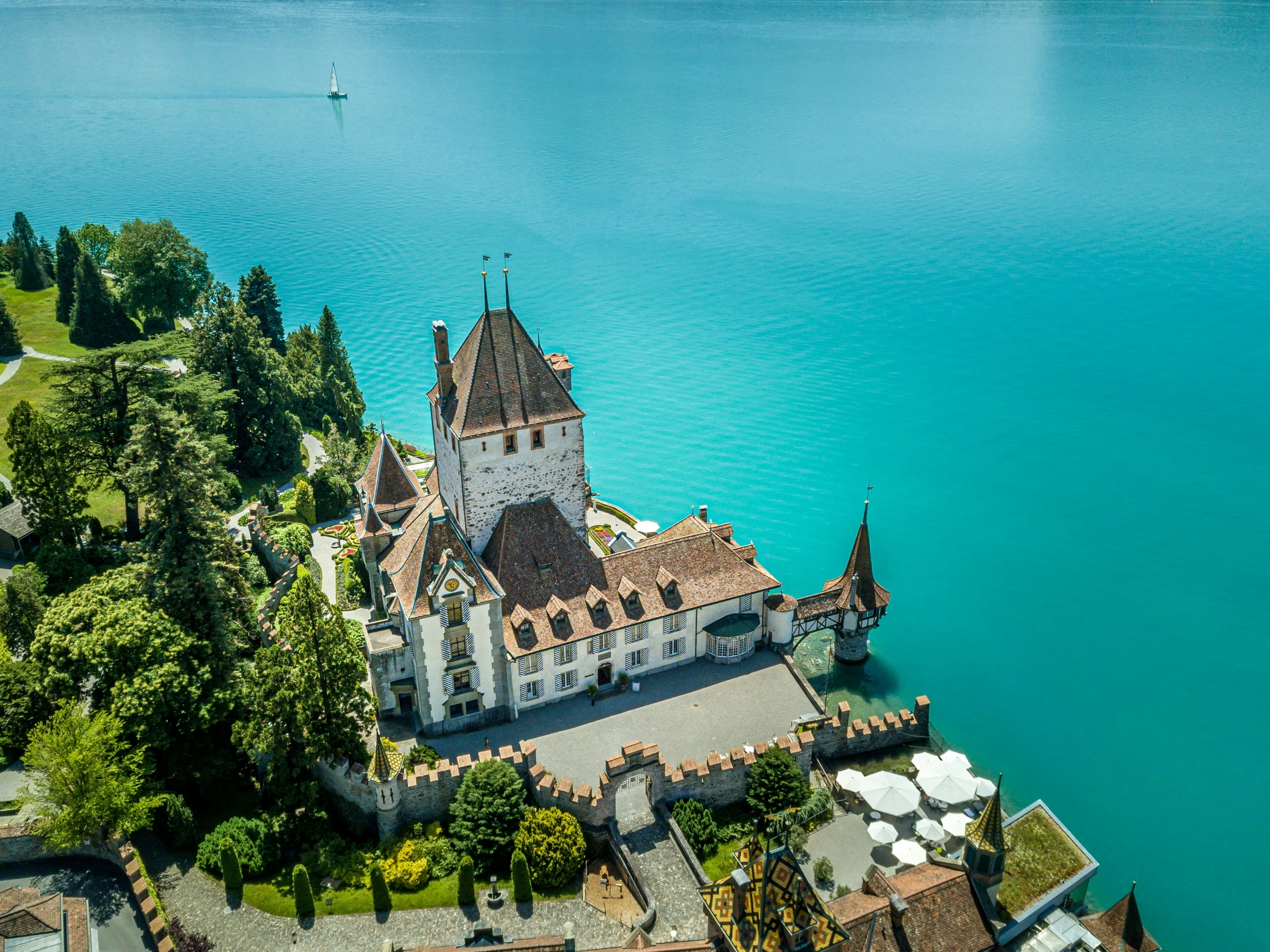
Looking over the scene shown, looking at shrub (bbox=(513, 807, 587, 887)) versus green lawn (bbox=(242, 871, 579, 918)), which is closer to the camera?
green lawn (bbox=(242, 871, 579, 918))

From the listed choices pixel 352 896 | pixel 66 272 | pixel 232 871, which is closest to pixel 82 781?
pixel 232 871

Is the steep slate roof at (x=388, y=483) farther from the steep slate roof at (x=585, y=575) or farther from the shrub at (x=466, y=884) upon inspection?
the shrub at (x=466, y=884)

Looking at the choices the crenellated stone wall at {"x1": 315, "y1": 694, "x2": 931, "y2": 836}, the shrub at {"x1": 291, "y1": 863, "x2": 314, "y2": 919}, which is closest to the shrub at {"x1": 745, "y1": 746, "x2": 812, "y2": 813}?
the crenellated stone wall at {"x1": 315, "y1": 694, "x2": 931, "y2": 836}

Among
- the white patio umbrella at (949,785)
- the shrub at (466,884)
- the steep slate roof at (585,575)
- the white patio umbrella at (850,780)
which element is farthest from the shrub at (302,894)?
the white patio umbrella at (949,785)

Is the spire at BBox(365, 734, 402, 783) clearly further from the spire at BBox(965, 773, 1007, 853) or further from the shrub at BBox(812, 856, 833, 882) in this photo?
the spire at BBox(965, 773, 1007, 853)

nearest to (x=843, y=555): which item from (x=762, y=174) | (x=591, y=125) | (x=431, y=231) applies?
(x=431, y=231)

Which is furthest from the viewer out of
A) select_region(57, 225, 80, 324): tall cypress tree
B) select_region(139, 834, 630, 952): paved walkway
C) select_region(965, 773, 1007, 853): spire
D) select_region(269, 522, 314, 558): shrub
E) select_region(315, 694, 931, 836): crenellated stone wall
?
select_region(57, 225, 80, 324): tall cypress tree

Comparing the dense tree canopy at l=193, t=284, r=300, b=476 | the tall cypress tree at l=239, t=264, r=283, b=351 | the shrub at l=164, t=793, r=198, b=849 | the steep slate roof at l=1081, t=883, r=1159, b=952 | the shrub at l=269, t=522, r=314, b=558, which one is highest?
the tall cypress tree at l=239, t=264, r=283, b=351
